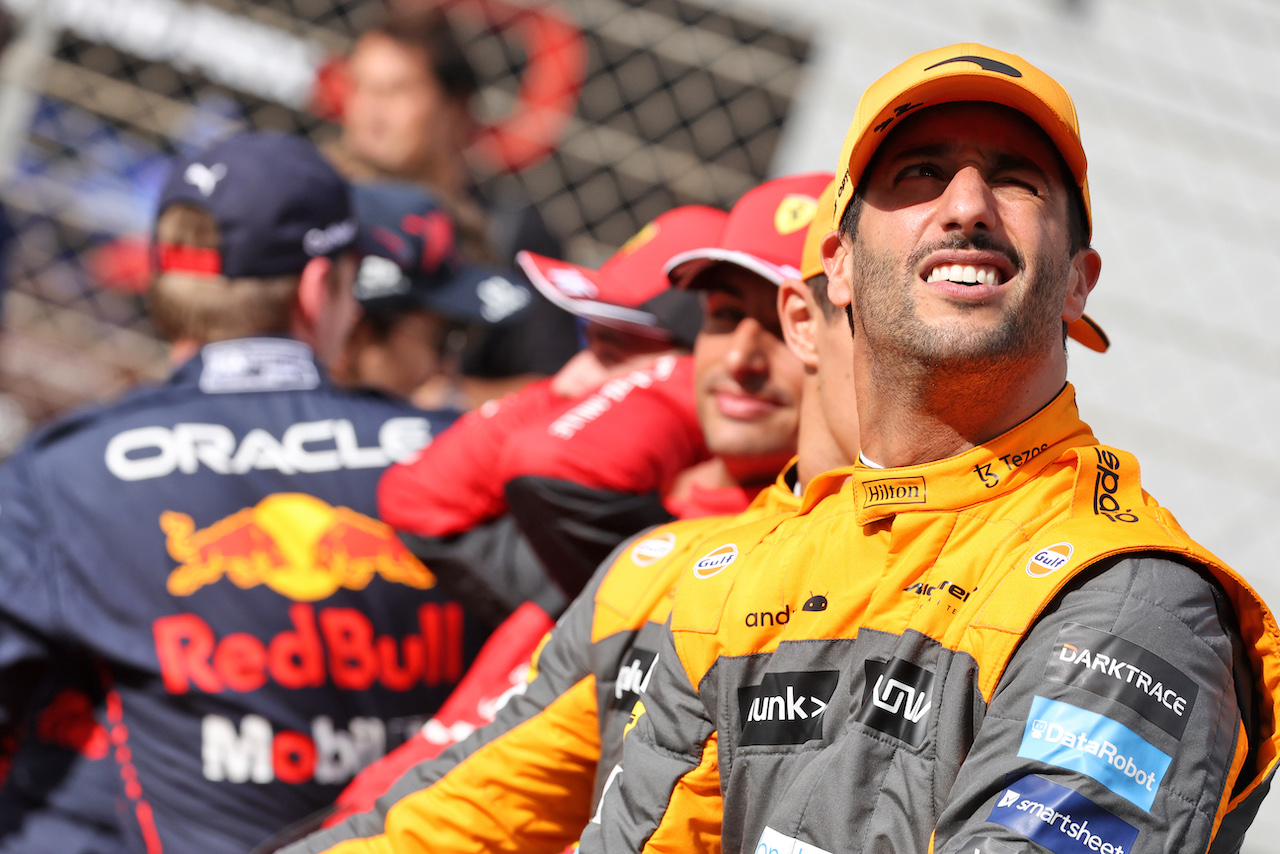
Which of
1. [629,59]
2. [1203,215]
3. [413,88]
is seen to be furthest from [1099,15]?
[413,88]

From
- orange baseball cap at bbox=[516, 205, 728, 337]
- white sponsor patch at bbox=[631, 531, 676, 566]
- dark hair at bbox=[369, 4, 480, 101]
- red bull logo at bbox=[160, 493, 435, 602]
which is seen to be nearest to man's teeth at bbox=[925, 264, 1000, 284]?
white sponsor patch at bbox=[631, 531, 676, 566]

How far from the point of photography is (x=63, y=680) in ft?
6.55

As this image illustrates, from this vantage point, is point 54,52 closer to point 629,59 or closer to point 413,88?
point 413,88

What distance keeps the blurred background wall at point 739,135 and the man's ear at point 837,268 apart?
2.89 meters

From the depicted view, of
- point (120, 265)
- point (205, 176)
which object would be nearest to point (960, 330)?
point (205, 176)

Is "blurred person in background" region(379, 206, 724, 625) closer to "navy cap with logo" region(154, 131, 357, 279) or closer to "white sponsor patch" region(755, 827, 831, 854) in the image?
"navy cap with logo" region(154, 131, 357, 279)

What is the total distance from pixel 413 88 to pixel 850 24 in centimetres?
161

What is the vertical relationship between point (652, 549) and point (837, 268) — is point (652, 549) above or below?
below

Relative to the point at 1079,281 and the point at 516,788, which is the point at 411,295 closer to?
the point at 516,788

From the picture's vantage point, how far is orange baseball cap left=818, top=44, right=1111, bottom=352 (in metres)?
1.06

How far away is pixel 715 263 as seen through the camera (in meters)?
1.62

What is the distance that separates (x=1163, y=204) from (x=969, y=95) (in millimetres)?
3412

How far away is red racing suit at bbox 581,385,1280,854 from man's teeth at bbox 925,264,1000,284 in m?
0.12

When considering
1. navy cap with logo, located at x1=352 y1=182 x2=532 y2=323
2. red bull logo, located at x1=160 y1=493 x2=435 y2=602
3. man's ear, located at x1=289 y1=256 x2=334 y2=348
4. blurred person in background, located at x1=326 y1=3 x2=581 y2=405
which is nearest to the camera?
red bull logo, located at x1=160 y1=493 x2=435 y2=602
